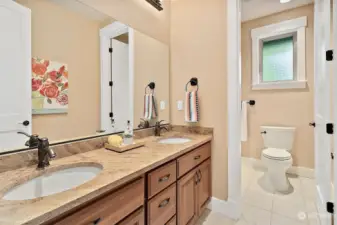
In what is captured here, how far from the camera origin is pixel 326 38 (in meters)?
1.40

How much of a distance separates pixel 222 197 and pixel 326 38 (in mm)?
1666

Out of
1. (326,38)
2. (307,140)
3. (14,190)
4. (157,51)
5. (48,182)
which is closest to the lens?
(14,190)

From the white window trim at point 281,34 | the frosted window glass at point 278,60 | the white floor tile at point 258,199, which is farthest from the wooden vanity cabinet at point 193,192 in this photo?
the frosted window glass at point 278,60

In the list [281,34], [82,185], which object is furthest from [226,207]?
[281,34]

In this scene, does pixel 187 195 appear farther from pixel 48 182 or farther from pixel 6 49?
pixel 6 49

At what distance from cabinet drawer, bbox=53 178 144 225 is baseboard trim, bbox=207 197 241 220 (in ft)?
3.85

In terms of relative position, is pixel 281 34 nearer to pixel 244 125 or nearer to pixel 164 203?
pixel 244 125

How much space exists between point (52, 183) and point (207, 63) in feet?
5.51

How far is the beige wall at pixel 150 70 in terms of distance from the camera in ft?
6.03

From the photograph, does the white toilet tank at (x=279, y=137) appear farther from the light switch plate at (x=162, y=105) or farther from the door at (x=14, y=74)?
the door at (x=14, y=74)

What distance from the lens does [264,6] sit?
2.65 m

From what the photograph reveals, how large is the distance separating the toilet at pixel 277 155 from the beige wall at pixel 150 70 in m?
1.47

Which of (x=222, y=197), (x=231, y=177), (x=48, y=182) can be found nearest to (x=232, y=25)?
(x=231, y=177)

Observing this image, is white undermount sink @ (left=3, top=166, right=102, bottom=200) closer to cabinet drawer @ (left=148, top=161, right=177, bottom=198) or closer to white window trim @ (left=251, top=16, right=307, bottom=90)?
cabinet drawer @ (left=148, top=161, right=177, bottom=198)
